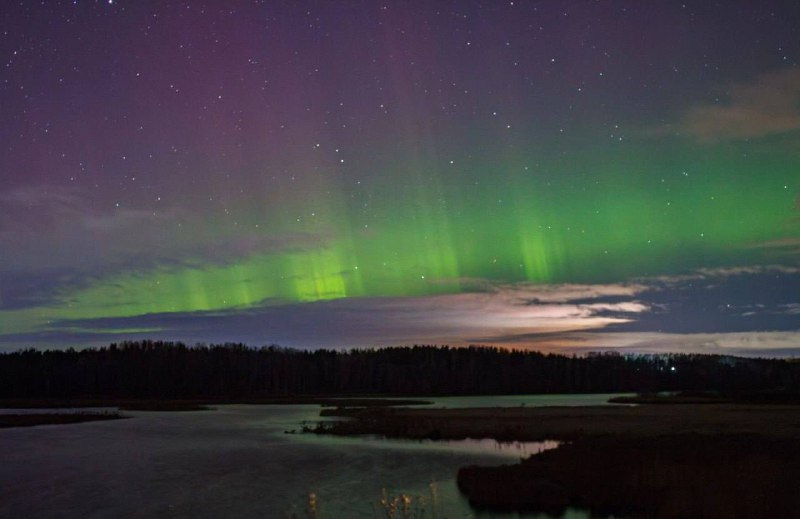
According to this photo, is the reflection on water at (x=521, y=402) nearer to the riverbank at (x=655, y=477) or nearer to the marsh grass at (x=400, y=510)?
the riverbank at (x=655, y=477)

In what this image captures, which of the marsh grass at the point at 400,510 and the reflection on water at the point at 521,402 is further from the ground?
the marsh grass at the point at 400,510

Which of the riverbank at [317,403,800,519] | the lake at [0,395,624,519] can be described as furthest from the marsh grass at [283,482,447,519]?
the riverbank at [317,403,800,519]

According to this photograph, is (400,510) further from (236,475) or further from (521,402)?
(521,402)

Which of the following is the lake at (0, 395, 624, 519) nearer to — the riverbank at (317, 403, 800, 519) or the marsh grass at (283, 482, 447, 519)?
the marsh grass at (283, 482, 447, 519)

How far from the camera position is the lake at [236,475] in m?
23.4

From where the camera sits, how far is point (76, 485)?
28688 millimetres

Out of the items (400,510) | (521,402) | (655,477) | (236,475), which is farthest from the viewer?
(521,402)

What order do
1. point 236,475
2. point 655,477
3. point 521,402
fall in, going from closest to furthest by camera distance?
point 655,477 → point 236,475 → point 521,402

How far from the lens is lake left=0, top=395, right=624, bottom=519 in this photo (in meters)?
23.4

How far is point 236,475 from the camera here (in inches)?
1228

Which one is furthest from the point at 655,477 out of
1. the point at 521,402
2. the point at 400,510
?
the point at 521,402

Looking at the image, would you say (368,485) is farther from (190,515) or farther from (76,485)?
(76,485)

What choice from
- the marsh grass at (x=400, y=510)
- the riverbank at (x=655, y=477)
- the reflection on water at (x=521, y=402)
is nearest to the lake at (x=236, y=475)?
the marsh grass at (x=400, y=510)

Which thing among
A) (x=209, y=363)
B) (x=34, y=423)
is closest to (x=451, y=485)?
Result: (x=34, y=423)
